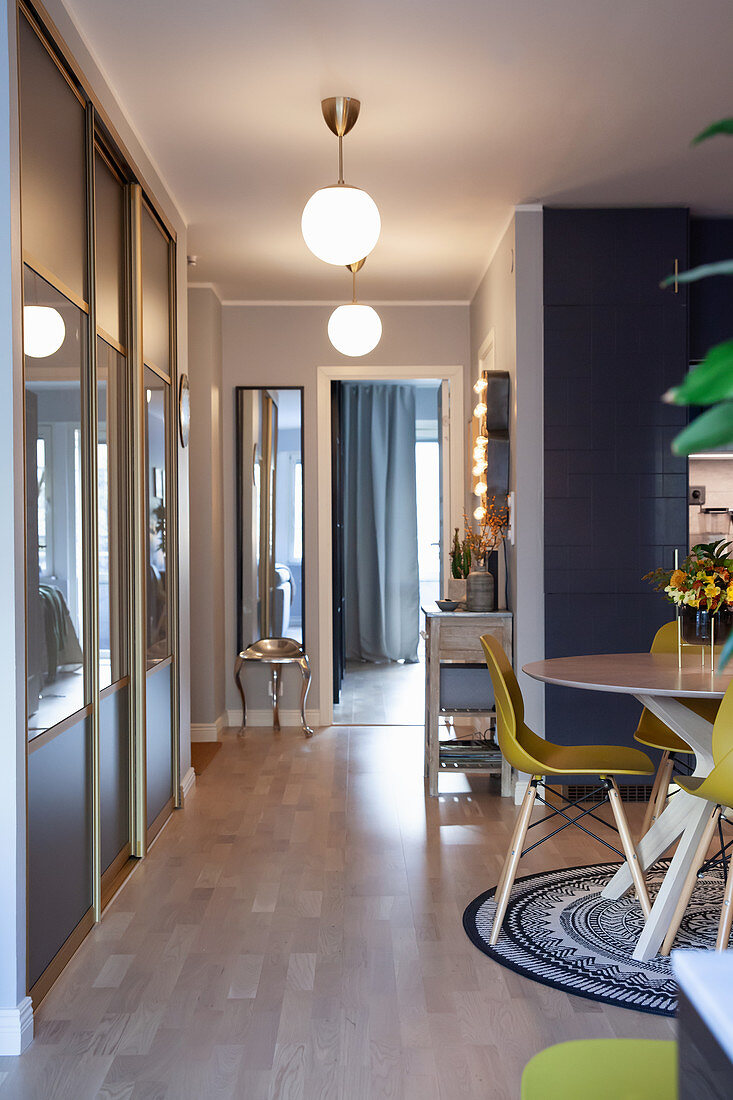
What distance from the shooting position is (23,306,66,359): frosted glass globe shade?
7.98 feet

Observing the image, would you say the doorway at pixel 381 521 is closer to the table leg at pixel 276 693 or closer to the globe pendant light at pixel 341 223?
the table leg at pixel 276 693

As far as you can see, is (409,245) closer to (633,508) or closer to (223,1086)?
(633,508)

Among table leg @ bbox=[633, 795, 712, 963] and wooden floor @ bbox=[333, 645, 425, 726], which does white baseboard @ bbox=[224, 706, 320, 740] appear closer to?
wooden floor @ bbox=[333, 645, 425, 726]

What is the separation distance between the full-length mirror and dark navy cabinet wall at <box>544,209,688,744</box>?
7.30 feet

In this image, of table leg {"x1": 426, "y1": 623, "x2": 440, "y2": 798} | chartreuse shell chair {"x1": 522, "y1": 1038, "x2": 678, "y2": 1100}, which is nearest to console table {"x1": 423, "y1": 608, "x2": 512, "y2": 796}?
table leg {"x1": 426, "y1": 623, "x2": 440, "y2": 798}

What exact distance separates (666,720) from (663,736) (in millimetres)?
668

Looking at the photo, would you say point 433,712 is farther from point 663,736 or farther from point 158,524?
point 158,524

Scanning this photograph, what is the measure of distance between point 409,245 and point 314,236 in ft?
6.65

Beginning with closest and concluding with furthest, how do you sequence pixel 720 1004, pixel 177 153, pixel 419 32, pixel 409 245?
1. pixel 720 1004
2. pixel 419 32
3. pixel 177 153
4. pixel 409 245

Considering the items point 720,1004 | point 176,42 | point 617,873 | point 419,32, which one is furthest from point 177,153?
point 720,1004

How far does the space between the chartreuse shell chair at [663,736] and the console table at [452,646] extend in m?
1.01

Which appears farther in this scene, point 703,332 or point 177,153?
point 703,332

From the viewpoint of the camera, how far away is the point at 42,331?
2562mm

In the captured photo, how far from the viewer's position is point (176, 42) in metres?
3.05
